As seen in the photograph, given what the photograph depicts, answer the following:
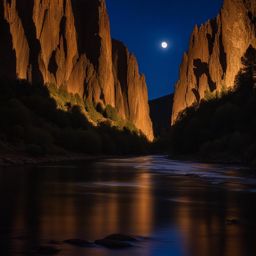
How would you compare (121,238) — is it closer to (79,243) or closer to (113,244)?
(113,244)

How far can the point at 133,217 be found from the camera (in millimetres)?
16281

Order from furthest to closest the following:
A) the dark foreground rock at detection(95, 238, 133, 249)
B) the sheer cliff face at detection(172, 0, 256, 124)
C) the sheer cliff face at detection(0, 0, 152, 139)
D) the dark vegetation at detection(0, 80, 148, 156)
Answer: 1. the sheer cliff face at detection(0, 0, 152, 139)
2. the sheer cliff face at detection(172, 0, 256, 124)
3. the dark vegetation at detection(0, 80, 148, 156)
4. the dark foreground rock at detection(95, 238, 133, 249)

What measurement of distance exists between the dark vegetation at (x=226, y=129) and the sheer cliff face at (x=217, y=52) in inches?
634

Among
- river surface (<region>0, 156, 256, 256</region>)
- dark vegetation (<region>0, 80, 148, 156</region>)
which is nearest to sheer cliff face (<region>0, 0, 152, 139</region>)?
dark vegetation (<region>0, 80, 148, 156</region>)

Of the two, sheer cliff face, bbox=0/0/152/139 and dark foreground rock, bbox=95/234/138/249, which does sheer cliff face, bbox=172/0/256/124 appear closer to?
sheer cliff face, bbox=0/0/152/139

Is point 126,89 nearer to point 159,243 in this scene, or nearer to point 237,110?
point 237,110

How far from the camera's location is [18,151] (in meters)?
53.7

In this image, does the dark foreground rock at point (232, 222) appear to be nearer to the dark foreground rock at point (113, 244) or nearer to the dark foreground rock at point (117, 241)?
the dark foreground rock at point (117, 241)

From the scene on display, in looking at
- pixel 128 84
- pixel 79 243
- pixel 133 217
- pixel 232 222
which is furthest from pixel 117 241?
pixel 128 84

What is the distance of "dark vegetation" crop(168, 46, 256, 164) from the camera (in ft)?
188

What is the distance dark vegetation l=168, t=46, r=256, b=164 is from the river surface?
2554cm

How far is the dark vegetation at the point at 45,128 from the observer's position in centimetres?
5984

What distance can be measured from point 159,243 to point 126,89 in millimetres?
165105

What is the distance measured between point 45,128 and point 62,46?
50.0m
